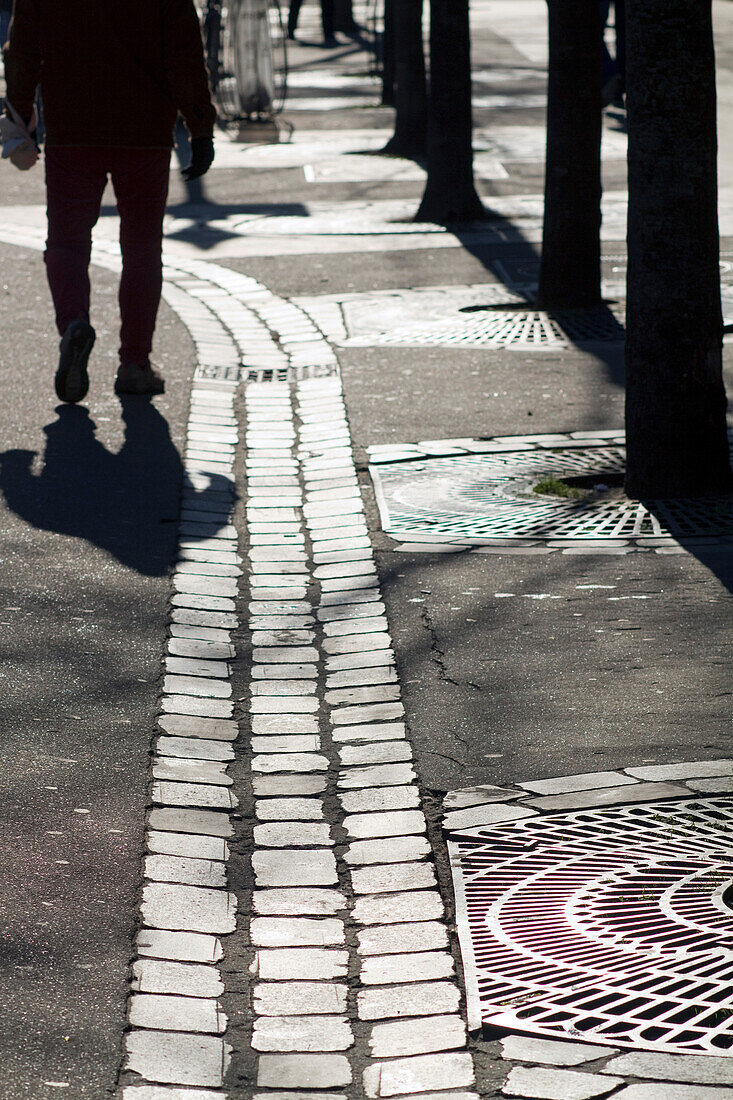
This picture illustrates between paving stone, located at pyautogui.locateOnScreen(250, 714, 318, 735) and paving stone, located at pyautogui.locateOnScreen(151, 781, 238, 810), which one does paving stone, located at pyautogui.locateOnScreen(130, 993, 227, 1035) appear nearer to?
paving stone, located at pyautogui.locateOnScreen(151, 781, 238, 810)

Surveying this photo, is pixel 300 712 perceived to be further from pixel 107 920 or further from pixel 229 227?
pixel 229 227

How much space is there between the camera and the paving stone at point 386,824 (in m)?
3.39

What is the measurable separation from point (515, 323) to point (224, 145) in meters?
9.10

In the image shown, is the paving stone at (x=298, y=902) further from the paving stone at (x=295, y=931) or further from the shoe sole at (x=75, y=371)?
the shoe sole at (x=75, y=371)

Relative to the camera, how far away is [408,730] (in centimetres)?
386

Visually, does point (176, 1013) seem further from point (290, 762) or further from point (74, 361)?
point (74, 361)

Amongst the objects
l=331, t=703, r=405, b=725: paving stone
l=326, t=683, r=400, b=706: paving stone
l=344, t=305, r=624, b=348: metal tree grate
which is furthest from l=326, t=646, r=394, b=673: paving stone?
l=344, t=305, r=624, b=348: metal tree grate

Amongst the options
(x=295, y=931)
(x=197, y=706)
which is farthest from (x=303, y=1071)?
(x=197, y=706)

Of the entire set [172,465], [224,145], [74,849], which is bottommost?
[224,145]

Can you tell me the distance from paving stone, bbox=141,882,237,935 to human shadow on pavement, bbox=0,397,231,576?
1.92 m

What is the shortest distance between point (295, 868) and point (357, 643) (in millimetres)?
1257

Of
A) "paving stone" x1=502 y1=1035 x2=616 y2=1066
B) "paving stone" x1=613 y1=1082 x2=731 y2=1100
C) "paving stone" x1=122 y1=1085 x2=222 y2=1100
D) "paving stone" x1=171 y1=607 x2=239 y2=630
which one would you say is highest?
"paving stone" x1=613 y1=1082 x2=731 y2=1100

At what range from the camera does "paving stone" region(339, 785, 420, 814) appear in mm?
3495

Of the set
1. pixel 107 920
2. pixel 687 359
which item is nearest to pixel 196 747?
pixel 107 920
